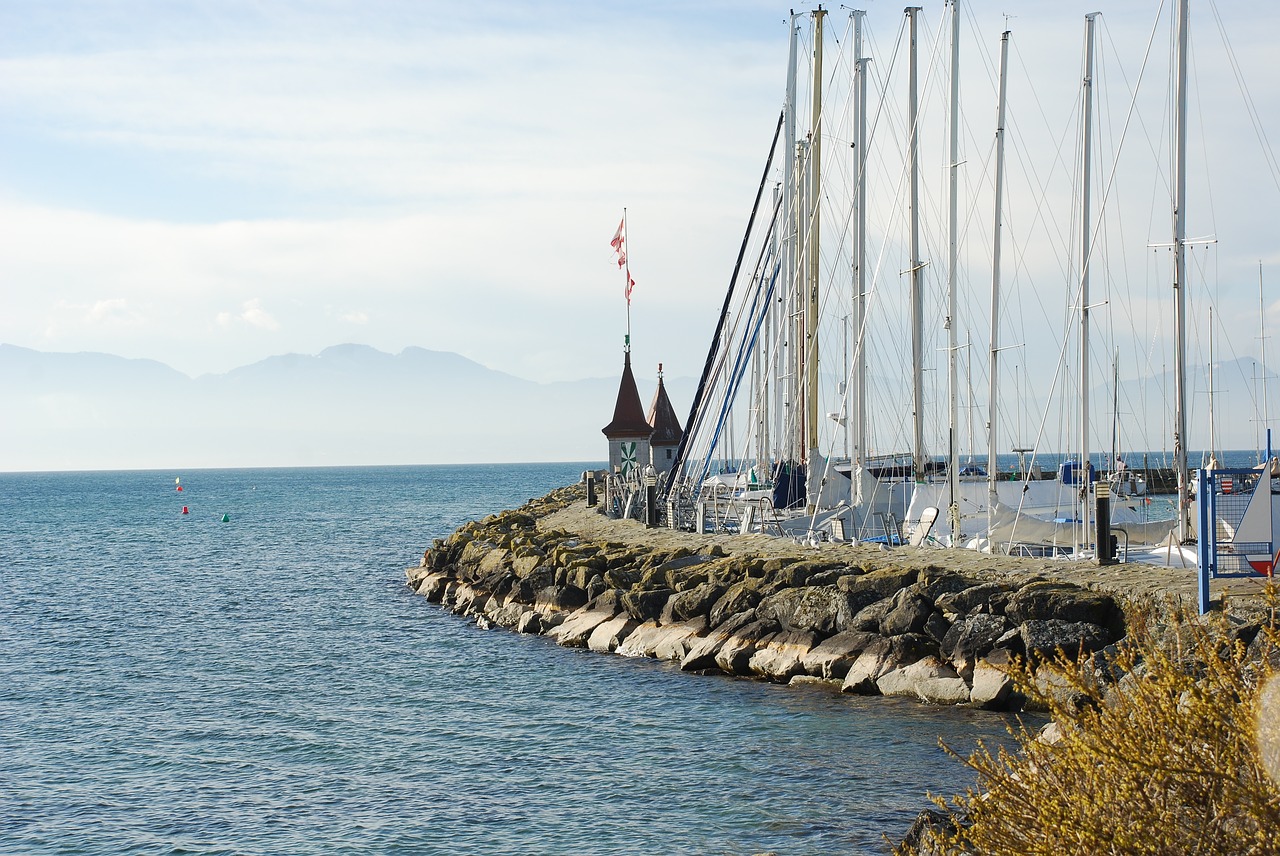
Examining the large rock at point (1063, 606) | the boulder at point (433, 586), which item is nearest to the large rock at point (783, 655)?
the large rock at point (1063, 606)

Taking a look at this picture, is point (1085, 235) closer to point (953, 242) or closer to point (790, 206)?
point (953, 242)

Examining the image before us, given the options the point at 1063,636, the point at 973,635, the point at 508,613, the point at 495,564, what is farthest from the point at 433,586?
the point at 1063,636

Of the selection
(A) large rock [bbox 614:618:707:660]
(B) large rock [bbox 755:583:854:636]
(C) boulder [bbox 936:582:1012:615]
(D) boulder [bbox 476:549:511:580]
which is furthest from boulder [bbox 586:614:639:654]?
(D) boulder [bbox 476:549:511:580]

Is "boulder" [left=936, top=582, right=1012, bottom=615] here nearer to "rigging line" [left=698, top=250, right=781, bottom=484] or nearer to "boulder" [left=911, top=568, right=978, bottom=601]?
"boulder" [left=911, top=568, right=978, bottom=601]

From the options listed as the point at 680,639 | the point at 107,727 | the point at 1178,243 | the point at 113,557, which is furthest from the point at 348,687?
the point at 113,557

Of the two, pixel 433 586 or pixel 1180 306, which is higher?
pixel 1180 306

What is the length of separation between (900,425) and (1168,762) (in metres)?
37.8

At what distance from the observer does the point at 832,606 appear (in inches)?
892

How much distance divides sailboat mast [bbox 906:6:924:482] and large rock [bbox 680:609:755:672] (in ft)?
31.3

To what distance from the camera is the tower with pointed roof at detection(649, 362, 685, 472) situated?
2199 inches

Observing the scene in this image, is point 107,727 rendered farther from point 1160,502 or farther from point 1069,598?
point 1160,502

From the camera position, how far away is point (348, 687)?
25.2 m

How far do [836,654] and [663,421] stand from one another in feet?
116

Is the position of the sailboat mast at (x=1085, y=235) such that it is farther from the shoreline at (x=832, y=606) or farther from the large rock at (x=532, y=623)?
the large rock at (x=532, y=623)
